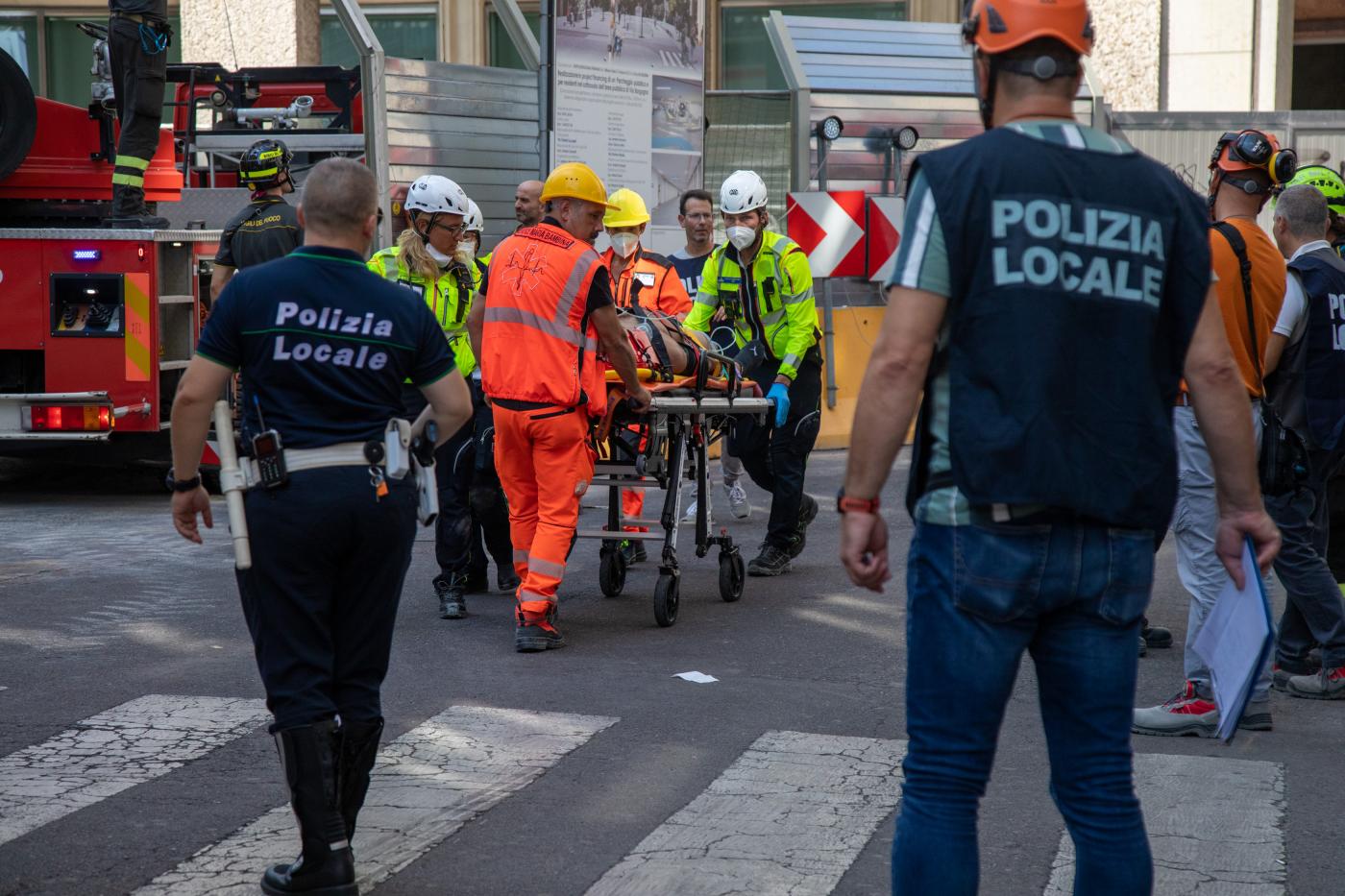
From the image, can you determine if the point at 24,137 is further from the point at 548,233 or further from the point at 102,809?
the point at 102,809

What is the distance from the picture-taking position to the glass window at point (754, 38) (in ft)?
74.4

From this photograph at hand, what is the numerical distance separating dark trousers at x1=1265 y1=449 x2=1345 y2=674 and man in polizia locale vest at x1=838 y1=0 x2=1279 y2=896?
10.5 feet

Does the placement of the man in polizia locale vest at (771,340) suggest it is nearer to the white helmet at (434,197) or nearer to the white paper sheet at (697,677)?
the white helmet at (434,197)

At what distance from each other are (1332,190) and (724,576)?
3.20 m

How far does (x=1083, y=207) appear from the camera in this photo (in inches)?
117

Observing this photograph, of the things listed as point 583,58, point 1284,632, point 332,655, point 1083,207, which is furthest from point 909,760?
point 583,58

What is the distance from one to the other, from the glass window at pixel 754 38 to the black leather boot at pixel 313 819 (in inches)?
767

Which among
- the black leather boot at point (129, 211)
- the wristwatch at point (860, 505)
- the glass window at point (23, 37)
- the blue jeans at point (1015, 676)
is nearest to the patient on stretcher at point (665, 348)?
the black leather boot at point (129, 211)

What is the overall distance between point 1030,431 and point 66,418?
8.73 m

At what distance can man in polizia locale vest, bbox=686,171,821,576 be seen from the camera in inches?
353

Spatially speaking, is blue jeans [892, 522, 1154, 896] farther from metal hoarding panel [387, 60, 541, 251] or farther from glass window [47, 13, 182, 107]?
glass window [47, 13, 182, 107]

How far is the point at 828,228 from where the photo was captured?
1380 cm

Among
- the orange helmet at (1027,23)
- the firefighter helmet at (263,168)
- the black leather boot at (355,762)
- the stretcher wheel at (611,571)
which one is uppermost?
the firefighter helmet at (263,168)

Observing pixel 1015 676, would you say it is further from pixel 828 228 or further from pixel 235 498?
pixel 828 228
